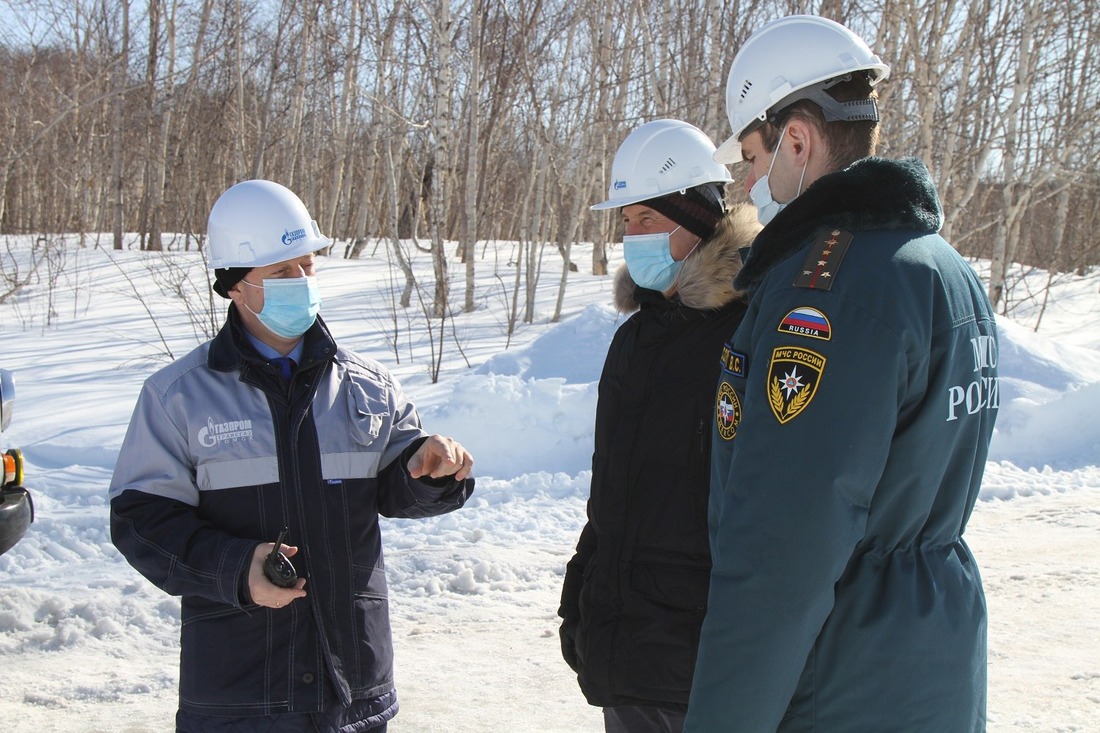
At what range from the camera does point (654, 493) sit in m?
2.37

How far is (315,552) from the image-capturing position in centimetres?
240

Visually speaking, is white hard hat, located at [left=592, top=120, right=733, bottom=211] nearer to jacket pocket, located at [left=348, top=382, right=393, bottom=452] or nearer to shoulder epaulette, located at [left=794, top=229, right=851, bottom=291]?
jacket pocket, located at [left=348, top=382, right=393, bottom=452]

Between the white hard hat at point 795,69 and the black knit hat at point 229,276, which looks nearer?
the white hard hat at point 795,69

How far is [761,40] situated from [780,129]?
238 millimetres

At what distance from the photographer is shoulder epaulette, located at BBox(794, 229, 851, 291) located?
150cm

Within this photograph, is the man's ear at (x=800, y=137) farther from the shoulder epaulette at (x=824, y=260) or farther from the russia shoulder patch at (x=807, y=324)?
the russia shoulder patch at (x=807, y=324)

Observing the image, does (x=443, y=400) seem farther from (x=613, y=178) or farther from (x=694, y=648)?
(x=694, y=648)

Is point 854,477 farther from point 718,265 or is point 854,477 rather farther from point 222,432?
point 222,432

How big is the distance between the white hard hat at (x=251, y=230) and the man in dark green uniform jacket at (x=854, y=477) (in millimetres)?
Result: 1517

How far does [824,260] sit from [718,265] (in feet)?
3.21

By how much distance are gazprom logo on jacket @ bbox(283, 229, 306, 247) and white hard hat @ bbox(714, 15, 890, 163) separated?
1.37 meters

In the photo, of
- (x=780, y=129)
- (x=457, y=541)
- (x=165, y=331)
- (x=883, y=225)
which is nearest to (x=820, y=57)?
(x=780, y=129)

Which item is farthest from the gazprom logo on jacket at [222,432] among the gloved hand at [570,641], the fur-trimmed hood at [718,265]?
the fur-trimmed hood at [718,265]

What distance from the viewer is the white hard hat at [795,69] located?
5.78ft
